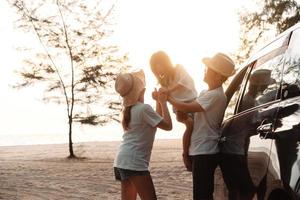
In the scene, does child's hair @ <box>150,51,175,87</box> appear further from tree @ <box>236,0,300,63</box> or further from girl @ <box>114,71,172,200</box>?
tree @ <box>236,0,300,63</box>

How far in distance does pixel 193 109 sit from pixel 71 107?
22375mm

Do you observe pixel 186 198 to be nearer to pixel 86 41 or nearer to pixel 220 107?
pixel 220 107

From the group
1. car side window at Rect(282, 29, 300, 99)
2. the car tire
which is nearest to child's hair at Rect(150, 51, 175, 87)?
car side window at Rect(282, 29, 300, 99)

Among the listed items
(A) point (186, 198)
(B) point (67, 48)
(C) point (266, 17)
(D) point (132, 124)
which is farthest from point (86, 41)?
(D) point (132, 124)

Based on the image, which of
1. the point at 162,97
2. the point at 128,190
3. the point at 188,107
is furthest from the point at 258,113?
the point at 128,190

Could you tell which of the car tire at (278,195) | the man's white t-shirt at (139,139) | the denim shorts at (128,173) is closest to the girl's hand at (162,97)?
the man's white t-shirt at (139,139)

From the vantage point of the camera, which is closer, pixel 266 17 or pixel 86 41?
pixel 266 17

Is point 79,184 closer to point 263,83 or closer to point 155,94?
point 155,94

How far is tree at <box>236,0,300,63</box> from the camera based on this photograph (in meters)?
21.2

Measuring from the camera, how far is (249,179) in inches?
125

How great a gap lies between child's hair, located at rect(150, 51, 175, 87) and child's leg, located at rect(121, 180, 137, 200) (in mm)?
795

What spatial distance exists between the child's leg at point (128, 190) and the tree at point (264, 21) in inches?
666

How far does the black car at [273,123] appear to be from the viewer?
102 inches

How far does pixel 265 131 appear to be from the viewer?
9.59 feet
